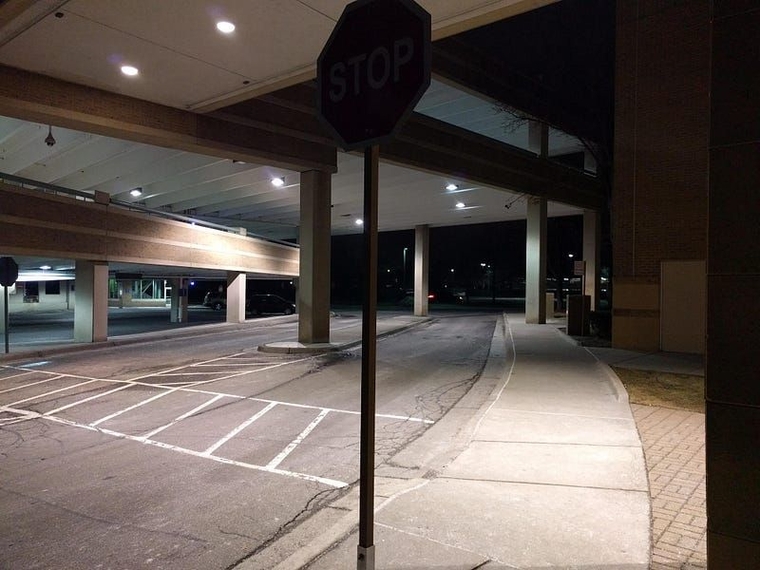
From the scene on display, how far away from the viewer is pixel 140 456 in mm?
6309

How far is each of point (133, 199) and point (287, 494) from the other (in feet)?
90.9

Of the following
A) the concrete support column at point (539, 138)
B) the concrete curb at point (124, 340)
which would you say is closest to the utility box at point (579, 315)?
the concrete support column at point (539, 138)

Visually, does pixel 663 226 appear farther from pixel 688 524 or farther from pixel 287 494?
pixel 287 494

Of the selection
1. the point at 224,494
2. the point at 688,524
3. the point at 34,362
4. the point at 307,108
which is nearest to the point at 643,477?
the point at 688,524

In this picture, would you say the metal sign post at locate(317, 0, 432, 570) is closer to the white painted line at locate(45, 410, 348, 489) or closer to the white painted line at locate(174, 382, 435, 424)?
the white painted line at locate(45, 410, 348, 489)

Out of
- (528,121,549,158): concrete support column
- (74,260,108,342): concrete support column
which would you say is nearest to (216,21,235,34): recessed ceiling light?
(74,260,108,342): concrete support column

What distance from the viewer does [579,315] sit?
20.1 m

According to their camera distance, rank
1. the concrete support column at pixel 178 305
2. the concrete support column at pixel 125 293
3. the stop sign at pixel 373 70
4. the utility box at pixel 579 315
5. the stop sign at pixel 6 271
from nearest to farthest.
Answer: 1. the stop sign at pixel 373 70
2. the stop sign at pixel 6 271
3. the utility box at pixel 579 315
4. the concrete support column at pixel 178 305
5. the concrete support column at pixel 125 293

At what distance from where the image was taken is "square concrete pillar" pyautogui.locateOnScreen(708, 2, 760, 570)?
2.88m

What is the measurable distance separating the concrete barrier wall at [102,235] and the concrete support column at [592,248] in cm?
2031

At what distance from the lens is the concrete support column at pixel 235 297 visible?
28.4m

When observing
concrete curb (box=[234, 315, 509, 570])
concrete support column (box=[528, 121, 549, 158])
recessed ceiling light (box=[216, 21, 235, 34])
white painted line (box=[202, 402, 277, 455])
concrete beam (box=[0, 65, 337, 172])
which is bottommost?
white painted line (box=[202, 402, 277, 455])

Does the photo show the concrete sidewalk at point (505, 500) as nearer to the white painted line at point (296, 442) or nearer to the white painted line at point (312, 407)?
the white painted line at point (312, 407)

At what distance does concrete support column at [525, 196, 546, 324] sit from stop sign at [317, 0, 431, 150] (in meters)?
24.6
